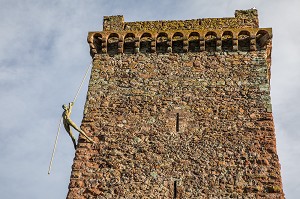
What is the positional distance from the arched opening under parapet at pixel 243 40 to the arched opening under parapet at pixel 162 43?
1852 mm

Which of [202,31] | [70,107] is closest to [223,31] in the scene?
[202,31]

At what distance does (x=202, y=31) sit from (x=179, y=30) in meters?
0.59

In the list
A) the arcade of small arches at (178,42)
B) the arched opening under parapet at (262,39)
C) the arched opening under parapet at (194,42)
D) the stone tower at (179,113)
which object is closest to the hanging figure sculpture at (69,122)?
the stone tower at (179,113)

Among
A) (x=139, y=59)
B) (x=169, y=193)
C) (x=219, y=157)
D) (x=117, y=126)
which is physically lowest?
(x=169, y=193)

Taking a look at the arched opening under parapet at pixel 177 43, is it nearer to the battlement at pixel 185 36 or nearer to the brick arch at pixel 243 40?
the battlement at pixel 185 36

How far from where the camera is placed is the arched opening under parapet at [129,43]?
12789 mm

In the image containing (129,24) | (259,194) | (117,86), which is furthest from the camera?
(129,24)

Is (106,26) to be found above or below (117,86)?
above

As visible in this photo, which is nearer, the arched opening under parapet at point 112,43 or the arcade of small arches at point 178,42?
the arcade of small arches at point 178,42

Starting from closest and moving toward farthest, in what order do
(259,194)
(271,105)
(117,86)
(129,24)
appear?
(259,194)
(271,105)
(117,86)
(129,24)

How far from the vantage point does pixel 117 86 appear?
1202 centimetres

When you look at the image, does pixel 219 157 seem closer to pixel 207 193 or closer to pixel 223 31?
pixel 207 193

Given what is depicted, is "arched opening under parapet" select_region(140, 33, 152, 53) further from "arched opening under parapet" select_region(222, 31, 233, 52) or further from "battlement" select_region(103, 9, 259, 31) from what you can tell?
"arched opening under parapet" select_region(222, 31, 233, 52)

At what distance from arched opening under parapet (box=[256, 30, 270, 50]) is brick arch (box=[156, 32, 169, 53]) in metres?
2.27
